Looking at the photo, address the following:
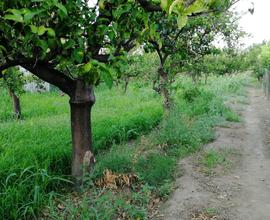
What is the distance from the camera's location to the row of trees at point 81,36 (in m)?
2.48

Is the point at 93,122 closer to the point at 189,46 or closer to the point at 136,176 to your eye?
the point at 189,46

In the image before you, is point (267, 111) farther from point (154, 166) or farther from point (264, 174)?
point (154, 166)

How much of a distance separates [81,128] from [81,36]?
1.85 metres

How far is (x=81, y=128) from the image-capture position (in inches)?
191

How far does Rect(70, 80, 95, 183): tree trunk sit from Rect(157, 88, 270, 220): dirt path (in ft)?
3.91

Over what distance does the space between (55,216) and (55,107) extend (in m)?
7.91

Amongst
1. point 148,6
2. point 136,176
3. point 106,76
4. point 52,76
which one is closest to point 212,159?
point 136,176

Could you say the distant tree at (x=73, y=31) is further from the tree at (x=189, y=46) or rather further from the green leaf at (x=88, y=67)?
the tree at (x=189, y=46)

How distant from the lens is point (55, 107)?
11.7 metres

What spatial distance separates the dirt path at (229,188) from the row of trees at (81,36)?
1.35 metres

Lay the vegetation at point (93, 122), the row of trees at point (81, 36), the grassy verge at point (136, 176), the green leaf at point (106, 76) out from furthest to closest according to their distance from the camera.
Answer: the grassy verge at point (136, 176), the vegetation at point (93, 122), the green leaf at point (106, 76), the row of trees at point (81, 36)

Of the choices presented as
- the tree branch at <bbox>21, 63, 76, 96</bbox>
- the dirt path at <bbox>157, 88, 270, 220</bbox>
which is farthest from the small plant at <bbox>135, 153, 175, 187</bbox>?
the tree branch at <bbox>21, 63, 76, 96</bbox>

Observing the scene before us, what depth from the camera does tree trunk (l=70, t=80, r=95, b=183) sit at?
4.68 meters

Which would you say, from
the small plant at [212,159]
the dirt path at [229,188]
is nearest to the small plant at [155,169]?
the dirt path at [229,188]
